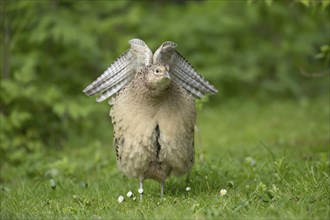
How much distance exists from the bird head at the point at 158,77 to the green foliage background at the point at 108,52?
1.95 metres

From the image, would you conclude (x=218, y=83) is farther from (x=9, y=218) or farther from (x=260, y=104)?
(x=9, y=218)

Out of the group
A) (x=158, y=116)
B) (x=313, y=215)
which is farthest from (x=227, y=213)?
(x=158, y=116)

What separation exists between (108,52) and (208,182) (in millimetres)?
5575

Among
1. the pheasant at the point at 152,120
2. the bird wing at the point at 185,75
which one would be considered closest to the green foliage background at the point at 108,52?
the bird wing at the point at 185,75

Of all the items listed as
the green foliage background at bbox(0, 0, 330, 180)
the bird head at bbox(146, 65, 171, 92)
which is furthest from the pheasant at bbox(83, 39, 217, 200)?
the green foliage background at bbox(0, 0, 330, 180)

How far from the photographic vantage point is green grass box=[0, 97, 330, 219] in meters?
4.77

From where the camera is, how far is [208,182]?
240 inches

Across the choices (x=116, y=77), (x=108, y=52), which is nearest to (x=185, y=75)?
(x=116, y=77)

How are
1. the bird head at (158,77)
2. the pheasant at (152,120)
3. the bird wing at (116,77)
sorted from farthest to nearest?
the bird wing at (116,77) → the pheasant at (152,120) → the bird head at (158,77)

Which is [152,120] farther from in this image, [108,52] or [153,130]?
[108,52]

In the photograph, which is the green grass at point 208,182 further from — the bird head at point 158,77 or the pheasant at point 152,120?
the bird head at point 158,77

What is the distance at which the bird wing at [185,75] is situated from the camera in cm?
581

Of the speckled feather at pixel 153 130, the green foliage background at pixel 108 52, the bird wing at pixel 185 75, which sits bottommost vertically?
the green foliage background at pixel 108 52

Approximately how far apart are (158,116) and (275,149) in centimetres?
291
